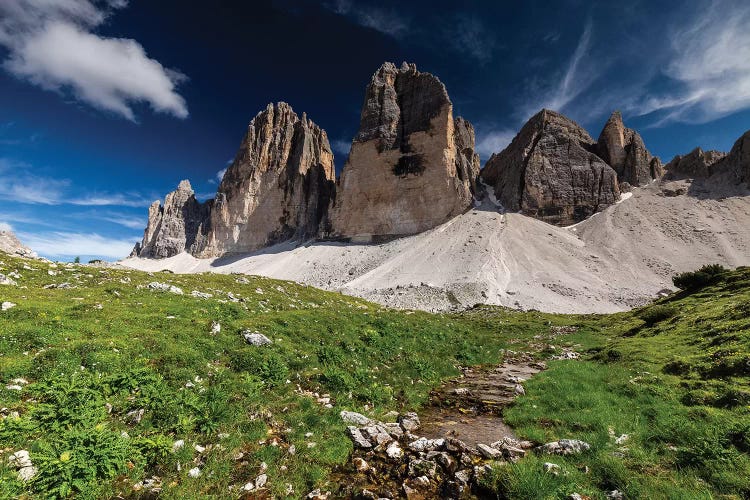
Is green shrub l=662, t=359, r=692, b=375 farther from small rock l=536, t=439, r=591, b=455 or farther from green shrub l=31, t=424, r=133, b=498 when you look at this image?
green shrub l=31, t=424, r=133, b=498

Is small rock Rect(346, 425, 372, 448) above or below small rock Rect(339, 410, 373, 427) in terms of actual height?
below

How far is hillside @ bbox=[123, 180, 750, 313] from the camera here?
7925 centimetres

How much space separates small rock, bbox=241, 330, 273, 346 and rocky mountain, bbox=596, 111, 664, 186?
157329 mm

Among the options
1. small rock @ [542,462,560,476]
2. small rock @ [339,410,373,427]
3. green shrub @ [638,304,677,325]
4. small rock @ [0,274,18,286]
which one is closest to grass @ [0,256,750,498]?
small rock @ [542,462,560,476]

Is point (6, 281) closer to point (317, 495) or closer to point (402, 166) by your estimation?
point (317, 495)

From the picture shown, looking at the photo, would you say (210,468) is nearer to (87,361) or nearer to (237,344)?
(87,361)

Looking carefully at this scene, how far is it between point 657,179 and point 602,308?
91.1m

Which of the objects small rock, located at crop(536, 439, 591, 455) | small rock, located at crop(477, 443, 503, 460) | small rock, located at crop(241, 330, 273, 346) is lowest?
small rock, located at crop(477, 443, 503, 460)

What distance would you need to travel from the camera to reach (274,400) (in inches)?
399

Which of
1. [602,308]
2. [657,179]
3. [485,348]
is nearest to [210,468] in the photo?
[485,348]

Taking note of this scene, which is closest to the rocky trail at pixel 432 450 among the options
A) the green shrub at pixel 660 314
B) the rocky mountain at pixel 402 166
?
the green shrub at pixel 660 314

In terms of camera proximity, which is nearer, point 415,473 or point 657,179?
point 415,473

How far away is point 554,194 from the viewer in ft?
406

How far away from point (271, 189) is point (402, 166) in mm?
75397
